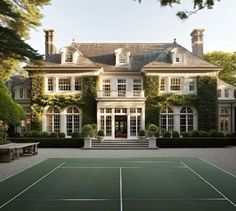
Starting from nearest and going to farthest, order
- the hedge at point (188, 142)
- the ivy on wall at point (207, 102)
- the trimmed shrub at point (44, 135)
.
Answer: the hedge at point (188, 142), the trimmed shrub at point (44, 135), the ivy on wall at point (207, 102)

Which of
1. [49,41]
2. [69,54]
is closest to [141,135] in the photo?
[69,54]

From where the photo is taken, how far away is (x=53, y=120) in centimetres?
3822

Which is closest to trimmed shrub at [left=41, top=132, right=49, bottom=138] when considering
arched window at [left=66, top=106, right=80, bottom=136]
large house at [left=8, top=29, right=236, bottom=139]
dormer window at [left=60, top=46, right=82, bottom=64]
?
large house at [left=8, top=29, right=236, bottom=139]

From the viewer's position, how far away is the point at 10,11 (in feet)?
28.0

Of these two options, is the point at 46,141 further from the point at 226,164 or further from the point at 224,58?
the point at 224,58

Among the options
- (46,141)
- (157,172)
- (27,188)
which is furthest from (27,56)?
(46,141)

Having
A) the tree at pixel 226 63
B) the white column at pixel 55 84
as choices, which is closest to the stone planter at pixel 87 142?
the white column at pixel 55 84

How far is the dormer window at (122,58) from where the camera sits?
39.9 m

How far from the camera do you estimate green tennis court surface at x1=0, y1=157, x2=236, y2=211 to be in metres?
9.95

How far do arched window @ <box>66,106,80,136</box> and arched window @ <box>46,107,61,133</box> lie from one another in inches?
33.5

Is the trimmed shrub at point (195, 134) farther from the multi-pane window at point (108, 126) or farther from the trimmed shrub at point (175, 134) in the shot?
the multi-pane window at point (108, 126)

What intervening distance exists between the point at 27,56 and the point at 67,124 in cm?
2980

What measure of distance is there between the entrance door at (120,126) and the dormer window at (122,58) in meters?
5.22

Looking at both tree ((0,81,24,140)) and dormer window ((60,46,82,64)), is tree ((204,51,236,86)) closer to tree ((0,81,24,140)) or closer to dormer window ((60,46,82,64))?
dormer window ((60,46,82,64))
